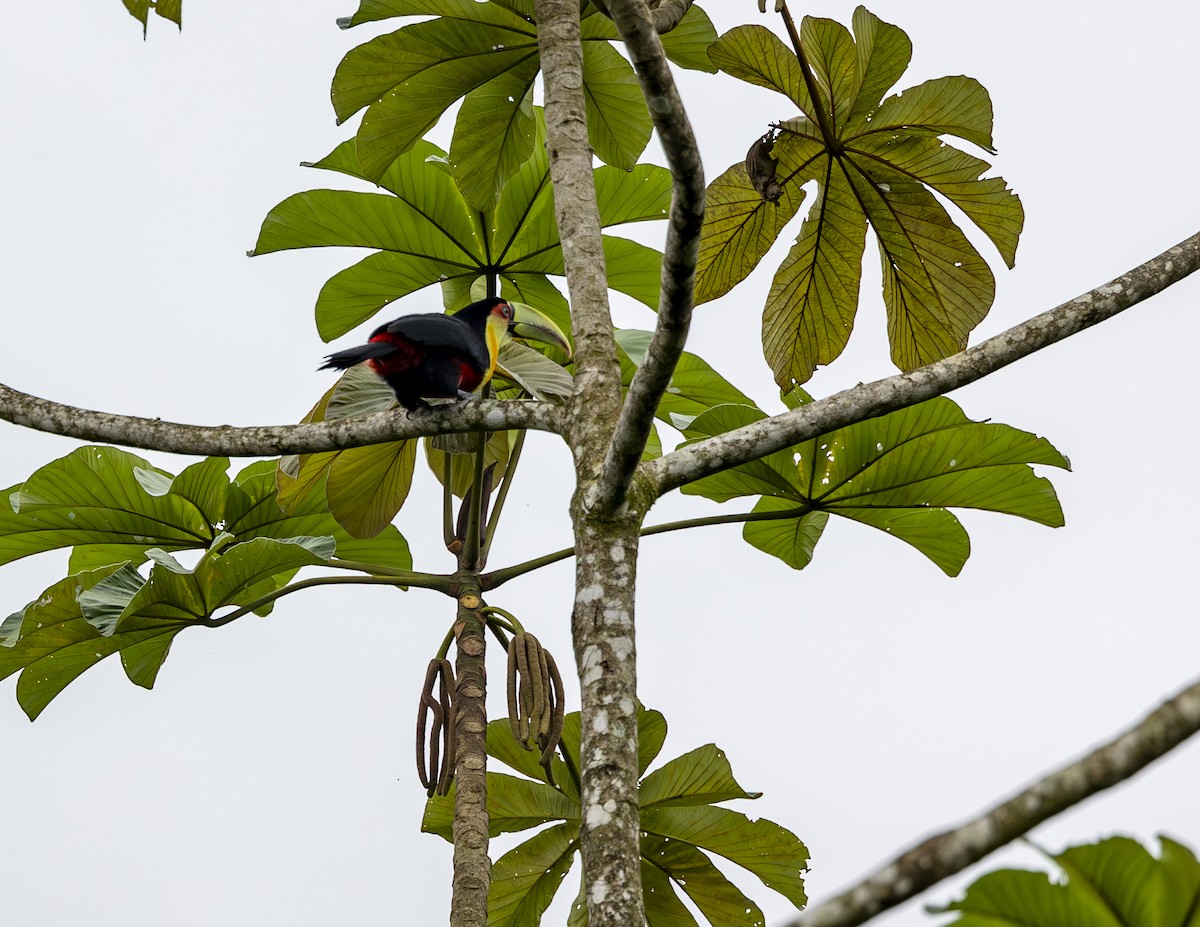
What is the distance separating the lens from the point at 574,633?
2.28 metres

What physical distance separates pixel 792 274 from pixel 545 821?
1.88 meters

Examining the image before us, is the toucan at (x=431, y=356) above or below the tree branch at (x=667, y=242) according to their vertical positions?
above

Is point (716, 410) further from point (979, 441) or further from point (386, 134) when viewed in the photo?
point (386, 134)

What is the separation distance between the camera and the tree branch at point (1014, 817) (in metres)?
1.06

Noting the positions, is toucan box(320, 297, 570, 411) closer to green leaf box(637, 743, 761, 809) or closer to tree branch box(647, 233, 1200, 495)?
tree branch box(647, 233, 1200, 495)

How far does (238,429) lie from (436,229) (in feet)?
5.78

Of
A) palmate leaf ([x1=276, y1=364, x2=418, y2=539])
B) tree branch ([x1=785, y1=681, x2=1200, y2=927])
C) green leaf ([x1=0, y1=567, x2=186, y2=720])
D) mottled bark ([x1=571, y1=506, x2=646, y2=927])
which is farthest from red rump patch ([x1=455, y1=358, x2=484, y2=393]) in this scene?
tree branch ([x1=785, y1=681, x2=1200, y2=927])

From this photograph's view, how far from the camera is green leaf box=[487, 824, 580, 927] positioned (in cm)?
410

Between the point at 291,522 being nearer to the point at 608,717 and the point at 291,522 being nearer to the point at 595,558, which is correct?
the point at 595,558

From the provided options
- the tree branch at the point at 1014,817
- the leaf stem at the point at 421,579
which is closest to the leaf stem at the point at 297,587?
the leaf stem at the point at 421,579

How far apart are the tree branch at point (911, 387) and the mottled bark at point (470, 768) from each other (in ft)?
4.02

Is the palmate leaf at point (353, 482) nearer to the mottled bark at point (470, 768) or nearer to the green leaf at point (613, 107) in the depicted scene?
the mottled bark at point (470, 768)

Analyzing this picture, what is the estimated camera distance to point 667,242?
1.89 metres

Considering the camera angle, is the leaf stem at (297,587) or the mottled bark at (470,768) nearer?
the mottled bark at (470,768)
